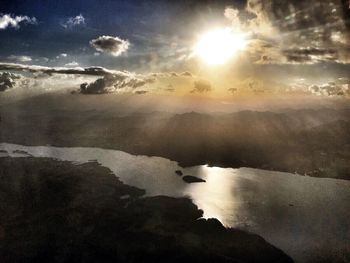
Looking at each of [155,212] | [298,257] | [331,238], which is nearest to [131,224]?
[155,212]

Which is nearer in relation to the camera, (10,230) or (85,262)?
(85,262)

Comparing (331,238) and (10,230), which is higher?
(331,238)

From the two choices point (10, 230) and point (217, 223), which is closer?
point (10, 230)

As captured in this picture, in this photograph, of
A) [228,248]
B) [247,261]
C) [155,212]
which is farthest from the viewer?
[155,212]

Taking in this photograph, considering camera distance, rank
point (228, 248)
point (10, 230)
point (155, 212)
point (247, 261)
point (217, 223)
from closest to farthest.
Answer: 1. point (247, 261)
2. point (228, 248)
3. point (10, 230)
4. point (217, 223)
5. point (155, 212)

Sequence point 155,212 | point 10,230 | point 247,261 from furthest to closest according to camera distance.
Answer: point 155,212, point 10,230, point 247,261

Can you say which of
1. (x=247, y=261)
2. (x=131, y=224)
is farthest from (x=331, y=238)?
(x=131, y=224)

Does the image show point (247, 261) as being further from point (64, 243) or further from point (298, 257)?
point (64, 243)

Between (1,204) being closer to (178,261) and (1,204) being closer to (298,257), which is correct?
(178,261)

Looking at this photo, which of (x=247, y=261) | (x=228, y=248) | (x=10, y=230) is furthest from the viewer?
(x=10, y=230)
